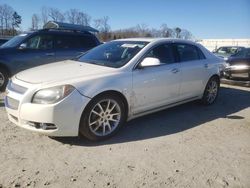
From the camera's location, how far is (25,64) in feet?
27.3

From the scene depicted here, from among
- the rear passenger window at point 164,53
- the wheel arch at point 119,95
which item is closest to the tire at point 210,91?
the rear passenger window at point 164,53

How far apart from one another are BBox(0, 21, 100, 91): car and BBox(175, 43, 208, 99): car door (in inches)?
169

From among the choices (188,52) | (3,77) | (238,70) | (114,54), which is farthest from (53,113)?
(238,70)

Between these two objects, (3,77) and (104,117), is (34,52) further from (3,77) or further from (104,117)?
(104,117)

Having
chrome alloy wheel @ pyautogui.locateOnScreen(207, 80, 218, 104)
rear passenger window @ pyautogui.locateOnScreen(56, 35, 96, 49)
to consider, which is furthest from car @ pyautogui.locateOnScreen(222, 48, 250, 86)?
rear passenger window @ pyautogui.locateOnScreen(56, 35, 96, 49)

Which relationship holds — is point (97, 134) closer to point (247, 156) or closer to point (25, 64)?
point (247, 156)

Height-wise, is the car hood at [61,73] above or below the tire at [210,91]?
above

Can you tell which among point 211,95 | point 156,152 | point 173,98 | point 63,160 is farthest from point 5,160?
point 211,95

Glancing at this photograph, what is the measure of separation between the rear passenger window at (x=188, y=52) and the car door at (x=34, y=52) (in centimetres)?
435

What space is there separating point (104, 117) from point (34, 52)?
4.93m

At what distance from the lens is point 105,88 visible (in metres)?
4.28

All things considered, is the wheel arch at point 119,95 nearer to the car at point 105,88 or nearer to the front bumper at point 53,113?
the car at point 105,88

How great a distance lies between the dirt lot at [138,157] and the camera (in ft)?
10.8

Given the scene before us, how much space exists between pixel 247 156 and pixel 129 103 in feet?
6.18
